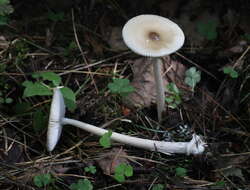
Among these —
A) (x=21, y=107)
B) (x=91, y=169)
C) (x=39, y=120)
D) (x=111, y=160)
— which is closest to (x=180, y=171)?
(x=111, y=160)

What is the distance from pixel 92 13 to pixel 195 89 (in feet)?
3.86

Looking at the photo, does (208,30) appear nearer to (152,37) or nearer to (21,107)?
(152,37)

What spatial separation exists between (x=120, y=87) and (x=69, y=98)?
430 millimetres

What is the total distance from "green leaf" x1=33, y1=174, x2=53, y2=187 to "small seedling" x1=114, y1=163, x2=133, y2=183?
15.8 inches

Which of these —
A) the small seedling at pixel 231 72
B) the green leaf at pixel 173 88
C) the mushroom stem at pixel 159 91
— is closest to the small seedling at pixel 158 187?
the mushroom stem at pixel 159 91

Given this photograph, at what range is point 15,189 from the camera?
2.44m

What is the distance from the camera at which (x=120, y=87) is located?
2.82 m

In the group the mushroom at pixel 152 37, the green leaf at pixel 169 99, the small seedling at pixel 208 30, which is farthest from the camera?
the small seedling at pixel 208 30

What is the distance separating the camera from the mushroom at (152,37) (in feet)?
7.66

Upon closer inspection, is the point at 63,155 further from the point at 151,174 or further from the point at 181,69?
the point at 181,69

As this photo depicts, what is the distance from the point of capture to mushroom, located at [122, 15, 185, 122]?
7.66 feet

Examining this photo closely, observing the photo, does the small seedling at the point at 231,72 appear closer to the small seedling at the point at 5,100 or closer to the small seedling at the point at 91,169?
the small seedling at the point at 91,169

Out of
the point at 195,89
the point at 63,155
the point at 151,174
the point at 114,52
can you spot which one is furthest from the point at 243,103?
the point at 63,155

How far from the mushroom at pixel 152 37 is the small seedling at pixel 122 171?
2.09 feet
